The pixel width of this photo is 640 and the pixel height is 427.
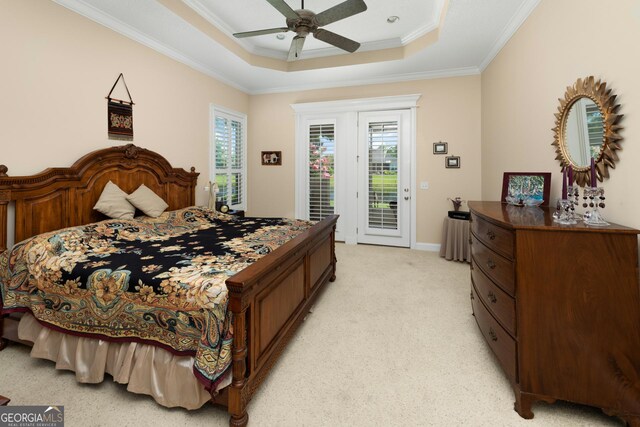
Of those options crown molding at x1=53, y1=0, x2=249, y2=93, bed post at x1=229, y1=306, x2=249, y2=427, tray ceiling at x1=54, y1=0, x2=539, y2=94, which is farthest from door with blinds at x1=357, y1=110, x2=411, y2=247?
bed post at x1=229, y1=306, x2=249, y2=427

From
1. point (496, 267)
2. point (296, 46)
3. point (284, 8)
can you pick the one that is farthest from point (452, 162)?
point (284, 8)

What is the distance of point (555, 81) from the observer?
2.48m

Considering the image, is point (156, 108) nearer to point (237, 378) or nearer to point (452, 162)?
point (237, 378)

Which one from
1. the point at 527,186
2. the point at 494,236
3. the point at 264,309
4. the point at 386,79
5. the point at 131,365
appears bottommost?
the point at 131,365

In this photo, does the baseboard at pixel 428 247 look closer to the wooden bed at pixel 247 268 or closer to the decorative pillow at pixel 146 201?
the wooden bed at pixel 247 268

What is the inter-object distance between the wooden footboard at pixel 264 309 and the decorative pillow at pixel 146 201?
180cm

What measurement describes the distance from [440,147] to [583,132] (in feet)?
9.46

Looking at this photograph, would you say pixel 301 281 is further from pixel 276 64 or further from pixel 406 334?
pixel 276 64

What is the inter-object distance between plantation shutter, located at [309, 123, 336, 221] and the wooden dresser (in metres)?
4.08

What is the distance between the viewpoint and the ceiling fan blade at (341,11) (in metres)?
2.34

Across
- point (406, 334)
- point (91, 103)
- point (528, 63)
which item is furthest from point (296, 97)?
point (406, 334)

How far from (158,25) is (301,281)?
10.7ft

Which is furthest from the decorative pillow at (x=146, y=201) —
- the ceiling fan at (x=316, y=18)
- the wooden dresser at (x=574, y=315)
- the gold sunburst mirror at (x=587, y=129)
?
the gold sunburst mirror at (x=587, y=129)

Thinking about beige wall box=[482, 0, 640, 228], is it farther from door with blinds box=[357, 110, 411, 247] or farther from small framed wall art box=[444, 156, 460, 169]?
door with blinds box=[357, 110, 411, 247]
